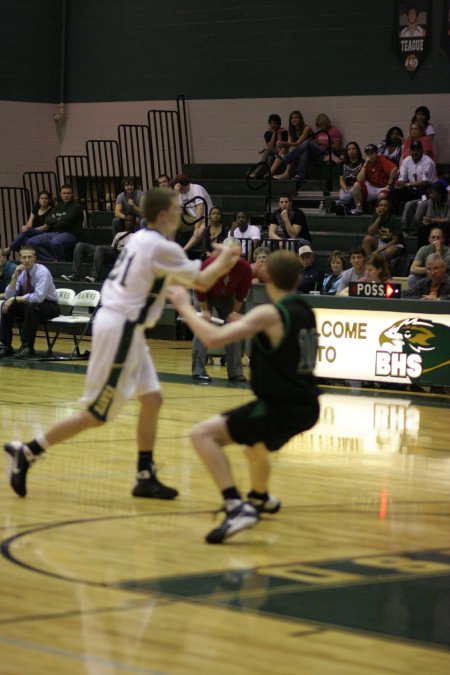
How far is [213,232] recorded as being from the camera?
1820cm

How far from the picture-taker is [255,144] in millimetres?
22266

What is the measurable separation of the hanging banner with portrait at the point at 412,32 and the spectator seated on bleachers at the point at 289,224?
3.82 m

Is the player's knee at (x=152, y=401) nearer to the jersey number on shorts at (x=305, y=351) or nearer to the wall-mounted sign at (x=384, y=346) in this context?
the jersey number on shorts at (x=305, y=351)

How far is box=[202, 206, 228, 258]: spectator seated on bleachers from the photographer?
59.4ft

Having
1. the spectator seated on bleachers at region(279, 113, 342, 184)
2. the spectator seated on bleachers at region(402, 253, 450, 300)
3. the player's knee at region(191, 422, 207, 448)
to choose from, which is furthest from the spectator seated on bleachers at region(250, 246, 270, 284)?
the player's knee at region(191, 422, 207, 448)

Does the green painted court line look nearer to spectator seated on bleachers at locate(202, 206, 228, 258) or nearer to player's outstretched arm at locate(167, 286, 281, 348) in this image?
spectator seated on bleachers at locate(202, 206, 228, 258)

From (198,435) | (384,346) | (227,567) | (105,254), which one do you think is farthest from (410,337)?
(227,567)

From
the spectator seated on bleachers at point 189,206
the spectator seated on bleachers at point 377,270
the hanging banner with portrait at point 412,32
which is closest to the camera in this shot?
the spectator seated on bleachers at point 377,270

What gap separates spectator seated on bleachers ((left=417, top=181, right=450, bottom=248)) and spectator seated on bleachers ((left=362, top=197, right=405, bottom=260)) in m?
0.29

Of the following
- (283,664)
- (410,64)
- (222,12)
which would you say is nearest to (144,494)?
(283,664)

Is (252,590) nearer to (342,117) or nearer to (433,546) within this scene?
(433,546)

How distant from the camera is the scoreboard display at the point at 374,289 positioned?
13.4 metres

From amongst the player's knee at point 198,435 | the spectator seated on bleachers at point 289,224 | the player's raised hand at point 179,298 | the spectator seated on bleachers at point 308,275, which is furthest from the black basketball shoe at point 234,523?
the spectator seated on bleachers at point 289,224

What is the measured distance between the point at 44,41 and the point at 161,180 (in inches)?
233
